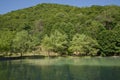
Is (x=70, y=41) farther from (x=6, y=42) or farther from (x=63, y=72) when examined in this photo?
(x=63, y=72)

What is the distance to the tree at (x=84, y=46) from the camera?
55.8 m

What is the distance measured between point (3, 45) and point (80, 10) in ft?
159

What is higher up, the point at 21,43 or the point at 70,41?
the point at 70,41

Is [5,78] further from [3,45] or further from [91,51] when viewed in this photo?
[91,51]

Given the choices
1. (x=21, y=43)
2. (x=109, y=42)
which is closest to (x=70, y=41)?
(x=109, y=42)

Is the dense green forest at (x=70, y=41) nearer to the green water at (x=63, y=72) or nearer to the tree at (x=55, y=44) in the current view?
the tree at (x=55, y=44)

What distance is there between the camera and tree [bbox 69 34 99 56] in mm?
55750

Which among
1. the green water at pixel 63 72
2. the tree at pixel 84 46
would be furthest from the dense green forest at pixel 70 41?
the green water at pixel 63 72

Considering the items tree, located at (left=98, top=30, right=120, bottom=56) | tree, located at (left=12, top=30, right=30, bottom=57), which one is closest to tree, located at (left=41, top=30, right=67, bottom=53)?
tree, located at (left=12, top=30, right=30, bottom=57)

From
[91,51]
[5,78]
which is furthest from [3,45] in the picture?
[5,78]

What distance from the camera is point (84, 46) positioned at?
5575cm

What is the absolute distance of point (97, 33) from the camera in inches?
2418

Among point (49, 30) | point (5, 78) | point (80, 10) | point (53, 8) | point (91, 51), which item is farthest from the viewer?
point (53, 8)

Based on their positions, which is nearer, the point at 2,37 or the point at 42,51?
the point at 2,37
